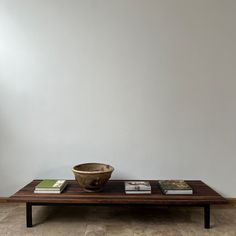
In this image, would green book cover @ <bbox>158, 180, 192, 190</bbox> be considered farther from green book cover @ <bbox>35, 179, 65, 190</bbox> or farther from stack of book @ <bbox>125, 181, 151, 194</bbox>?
green book cover @ <bbox>35, 179, 65, 190</bbox>

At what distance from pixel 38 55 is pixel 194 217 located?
6.24 feet

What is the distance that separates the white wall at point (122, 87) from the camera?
2.39 meters

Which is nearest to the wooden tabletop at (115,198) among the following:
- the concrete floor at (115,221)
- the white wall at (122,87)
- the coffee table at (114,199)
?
the coffee table at (114,199)

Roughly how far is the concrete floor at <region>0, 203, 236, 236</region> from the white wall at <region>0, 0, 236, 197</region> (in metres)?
0.29

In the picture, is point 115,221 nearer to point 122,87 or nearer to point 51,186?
point 51,186

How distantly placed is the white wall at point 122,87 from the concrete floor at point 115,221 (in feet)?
0.94

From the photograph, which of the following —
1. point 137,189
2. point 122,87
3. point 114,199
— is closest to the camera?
point 114,199

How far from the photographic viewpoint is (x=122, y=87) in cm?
240

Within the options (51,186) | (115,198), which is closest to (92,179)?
(115,198)

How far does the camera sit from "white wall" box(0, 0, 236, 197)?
2391mm

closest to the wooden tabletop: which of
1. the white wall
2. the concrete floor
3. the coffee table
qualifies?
the coffee table

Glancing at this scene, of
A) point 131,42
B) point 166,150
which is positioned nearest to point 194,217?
point 166,150

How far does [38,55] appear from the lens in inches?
95.1

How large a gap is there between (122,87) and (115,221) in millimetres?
A: 1114
